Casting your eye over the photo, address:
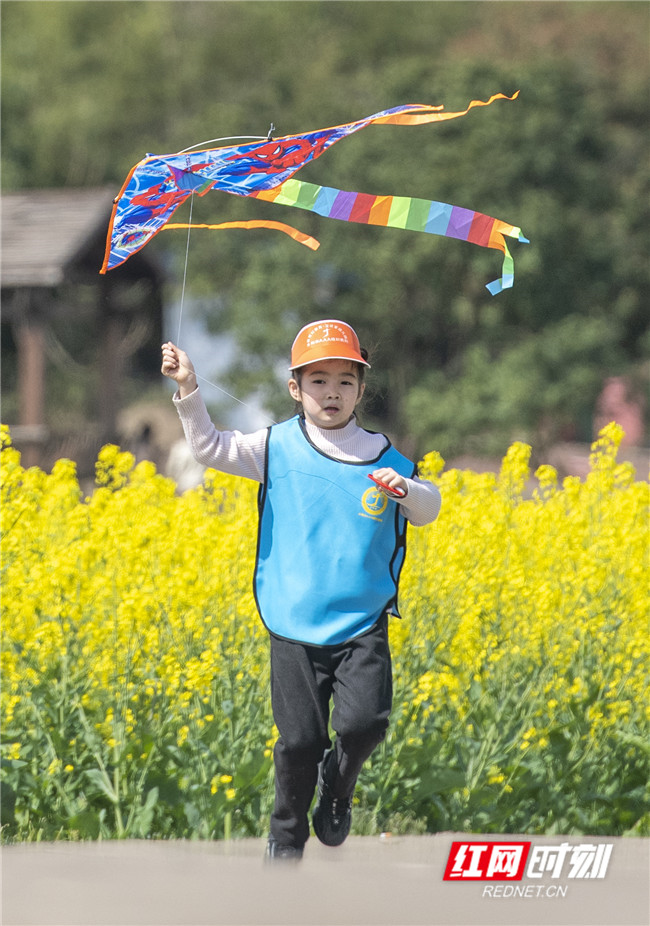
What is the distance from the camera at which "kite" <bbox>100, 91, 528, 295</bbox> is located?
356cm

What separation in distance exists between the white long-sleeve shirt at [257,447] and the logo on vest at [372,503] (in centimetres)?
7

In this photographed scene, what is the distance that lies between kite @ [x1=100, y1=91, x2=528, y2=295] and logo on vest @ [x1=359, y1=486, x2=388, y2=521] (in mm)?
768

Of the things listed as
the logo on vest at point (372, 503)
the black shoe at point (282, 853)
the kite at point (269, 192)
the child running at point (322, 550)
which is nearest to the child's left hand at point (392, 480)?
the child running at point (322, 550)

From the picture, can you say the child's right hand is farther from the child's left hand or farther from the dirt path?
the dirt path

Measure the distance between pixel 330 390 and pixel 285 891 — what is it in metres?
1.36

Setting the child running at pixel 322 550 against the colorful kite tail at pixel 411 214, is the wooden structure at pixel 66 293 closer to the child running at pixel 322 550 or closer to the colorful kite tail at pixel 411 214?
the colorful kite tail at pixel 411 214

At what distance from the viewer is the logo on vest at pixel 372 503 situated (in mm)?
3354

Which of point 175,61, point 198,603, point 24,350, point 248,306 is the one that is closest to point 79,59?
point 175,61

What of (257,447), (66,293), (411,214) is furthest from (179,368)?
(66,293)

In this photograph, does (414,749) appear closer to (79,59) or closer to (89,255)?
(89,255)

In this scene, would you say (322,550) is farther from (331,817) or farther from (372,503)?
(331,817)

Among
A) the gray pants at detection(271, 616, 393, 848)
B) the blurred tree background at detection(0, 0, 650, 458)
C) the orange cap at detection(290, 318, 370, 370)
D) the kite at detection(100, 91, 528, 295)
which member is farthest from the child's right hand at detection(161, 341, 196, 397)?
the blurred tree background at detection(0, 0, 650, 458)

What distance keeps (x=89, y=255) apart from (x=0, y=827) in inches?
502

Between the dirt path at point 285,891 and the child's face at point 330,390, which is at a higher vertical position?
the child's face at point 330,390
